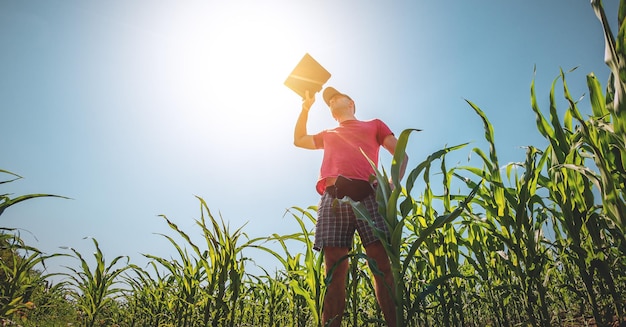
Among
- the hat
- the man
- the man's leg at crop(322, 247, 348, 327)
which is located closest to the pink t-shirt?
the man

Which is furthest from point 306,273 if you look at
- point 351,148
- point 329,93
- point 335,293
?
point 329,93

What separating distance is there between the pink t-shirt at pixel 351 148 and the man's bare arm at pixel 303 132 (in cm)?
19

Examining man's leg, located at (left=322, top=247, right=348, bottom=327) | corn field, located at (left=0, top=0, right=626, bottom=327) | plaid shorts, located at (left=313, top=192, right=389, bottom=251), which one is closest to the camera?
corn field, located at (left=0, top=0, right=626, bottom=327)

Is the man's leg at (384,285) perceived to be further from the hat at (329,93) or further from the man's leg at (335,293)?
the hat at (329,93)

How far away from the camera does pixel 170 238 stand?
6.26ft

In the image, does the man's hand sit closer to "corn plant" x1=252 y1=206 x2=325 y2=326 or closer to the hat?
the hat

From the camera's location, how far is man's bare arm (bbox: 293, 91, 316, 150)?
223 cm

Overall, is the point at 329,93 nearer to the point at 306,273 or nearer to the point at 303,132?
the point at 303,132

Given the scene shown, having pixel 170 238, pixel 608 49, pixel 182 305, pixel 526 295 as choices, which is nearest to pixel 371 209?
pixel 526 295

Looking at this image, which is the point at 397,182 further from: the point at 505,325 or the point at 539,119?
the point at 505,325

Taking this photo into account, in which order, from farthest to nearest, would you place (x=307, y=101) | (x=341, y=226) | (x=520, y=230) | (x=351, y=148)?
(x=307, y=101) < (x=351, y=148) < (x=341, y=226) < (x=520, y=230)

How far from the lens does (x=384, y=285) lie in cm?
126

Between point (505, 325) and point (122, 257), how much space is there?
2529 mm

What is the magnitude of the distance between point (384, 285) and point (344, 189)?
59 cm
